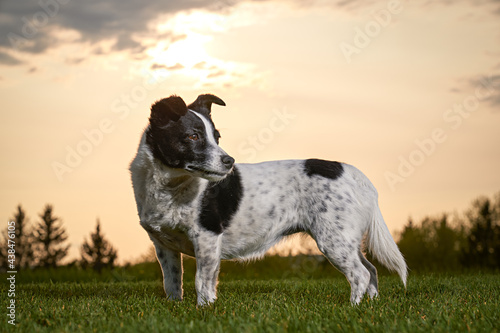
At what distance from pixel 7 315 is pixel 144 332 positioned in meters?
1.76

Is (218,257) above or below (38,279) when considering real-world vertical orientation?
above

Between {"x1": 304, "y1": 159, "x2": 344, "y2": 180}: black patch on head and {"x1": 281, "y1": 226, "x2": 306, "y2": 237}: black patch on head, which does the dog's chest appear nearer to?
{"x1": 281, "y1": 226, "x2": 306, "y2": 237}: black patch on head

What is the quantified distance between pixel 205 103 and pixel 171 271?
1.93m

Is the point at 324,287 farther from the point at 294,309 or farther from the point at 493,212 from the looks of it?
the point at 493,212

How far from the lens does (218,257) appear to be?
202 inches

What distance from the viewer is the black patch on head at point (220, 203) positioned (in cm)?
515

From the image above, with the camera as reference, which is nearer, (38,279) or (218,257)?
(218,257)

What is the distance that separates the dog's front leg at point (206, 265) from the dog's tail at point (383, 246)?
1.93 meters

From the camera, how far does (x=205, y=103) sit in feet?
18.0

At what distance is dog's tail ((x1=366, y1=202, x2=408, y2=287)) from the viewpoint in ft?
18.9

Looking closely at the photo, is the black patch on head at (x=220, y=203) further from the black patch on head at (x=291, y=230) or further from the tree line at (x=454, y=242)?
the tree line at (x=454, y=242)

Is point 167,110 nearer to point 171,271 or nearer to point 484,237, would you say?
point 171,271

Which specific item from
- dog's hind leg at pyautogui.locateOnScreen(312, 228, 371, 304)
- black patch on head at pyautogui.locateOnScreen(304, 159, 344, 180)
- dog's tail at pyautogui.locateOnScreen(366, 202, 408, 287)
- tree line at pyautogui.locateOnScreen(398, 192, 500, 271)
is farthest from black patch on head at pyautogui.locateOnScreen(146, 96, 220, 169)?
tree line at pyautogui.locateOnScreen(398, 192, 500, 271)

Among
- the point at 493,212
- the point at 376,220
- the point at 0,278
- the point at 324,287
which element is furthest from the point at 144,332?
the point at 493,212
